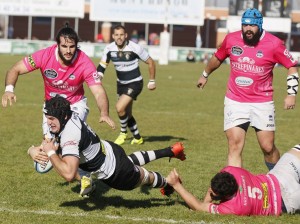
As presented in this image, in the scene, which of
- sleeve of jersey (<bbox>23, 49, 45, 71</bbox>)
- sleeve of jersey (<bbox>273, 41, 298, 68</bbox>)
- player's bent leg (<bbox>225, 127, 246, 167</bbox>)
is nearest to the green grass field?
player's bent leg (<bbox>225, 127, 246, 167</bbox>)

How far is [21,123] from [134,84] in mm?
3784

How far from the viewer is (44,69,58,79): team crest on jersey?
10.9 meters

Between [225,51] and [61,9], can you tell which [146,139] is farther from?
[61,9]

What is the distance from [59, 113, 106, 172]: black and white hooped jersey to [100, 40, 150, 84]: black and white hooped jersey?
7072 mm

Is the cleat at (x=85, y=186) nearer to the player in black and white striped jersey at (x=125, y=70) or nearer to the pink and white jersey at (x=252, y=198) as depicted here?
the pink and white jersey at (x=252, y=198)

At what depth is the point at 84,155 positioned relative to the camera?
365 inches

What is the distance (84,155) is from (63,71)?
196 centimetres

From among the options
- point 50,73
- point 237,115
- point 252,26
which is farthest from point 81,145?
point 252,26

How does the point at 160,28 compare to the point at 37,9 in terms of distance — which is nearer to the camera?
the point at 37,9

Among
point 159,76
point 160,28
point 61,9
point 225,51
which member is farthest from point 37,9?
point 225,51

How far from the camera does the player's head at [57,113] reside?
29.1 ft

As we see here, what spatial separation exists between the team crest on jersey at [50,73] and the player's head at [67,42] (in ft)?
1.24

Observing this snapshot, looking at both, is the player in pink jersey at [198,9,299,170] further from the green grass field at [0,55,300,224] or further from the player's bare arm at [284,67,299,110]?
the green grass field at [0,55,300,224]

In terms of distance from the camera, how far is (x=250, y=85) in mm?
11039
